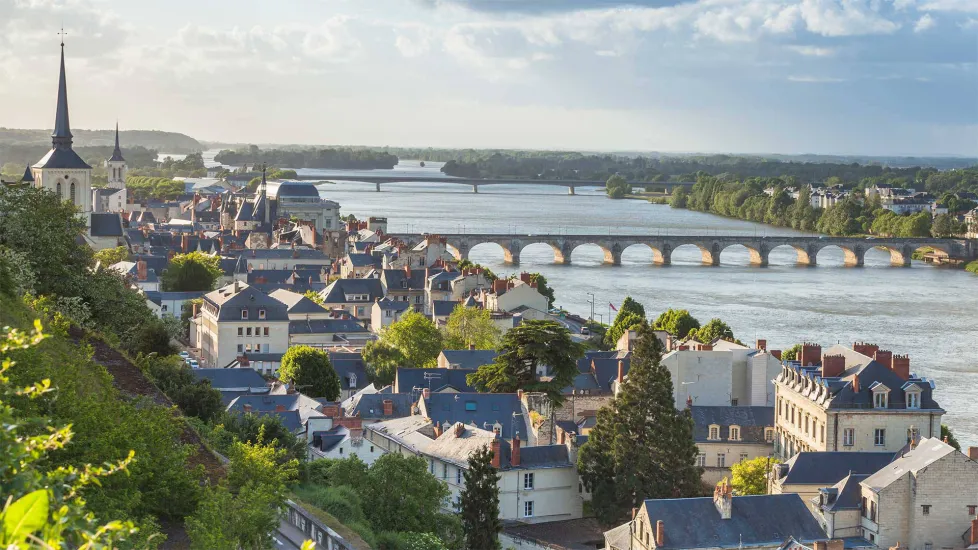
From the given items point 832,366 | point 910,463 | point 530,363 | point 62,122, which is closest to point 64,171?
point 62,122

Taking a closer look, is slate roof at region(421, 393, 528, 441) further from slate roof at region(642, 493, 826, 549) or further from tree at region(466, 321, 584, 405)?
slate roof at region(642, 493, 826, 549)

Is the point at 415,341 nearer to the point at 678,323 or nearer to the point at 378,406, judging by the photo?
the point at 378,406

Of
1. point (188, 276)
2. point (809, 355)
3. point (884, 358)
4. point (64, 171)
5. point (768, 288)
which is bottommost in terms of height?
point (768, 288)

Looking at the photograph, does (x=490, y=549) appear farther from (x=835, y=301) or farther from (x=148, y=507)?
(x=835, y=301)

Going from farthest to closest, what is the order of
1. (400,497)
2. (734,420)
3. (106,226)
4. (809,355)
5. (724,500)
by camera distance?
(106,226) → (809,355) → (734,420) → (724,500) → (400,497)

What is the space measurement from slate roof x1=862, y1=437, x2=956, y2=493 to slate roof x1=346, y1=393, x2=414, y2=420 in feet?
31.9

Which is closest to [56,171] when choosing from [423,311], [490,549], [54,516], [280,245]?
[280,245]

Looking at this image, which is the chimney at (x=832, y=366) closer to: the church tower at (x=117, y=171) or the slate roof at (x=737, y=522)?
the slate roof at (x=737, y=522)

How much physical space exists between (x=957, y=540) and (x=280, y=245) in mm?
50681

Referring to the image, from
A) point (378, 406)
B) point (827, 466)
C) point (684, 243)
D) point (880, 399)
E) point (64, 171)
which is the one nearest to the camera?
point (827, 466)

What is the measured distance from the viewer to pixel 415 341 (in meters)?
38.7

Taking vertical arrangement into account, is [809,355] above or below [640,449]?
above

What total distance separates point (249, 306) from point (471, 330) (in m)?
5.88

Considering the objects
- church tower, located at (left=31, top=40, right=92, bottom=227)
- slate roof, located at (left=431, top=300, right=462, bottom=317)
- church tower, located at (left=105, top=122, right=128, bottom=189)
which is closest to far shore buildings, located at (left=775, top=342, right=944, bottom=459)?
slate roof, located at (left=431, top=300, right=462, bottom=317)
